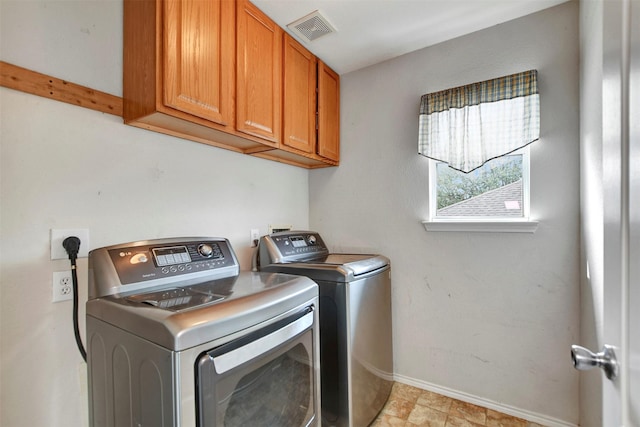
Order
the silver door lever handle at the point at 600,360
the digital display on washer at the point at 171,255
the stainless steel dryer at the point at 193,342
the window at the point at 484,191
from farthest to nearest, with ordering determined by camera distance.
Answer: the window at the point at 484,191
the digital display on washer at the point at 171,255
the stainless steel dryer at the point at 193,342
the silver door lever handle at the point at 600,360

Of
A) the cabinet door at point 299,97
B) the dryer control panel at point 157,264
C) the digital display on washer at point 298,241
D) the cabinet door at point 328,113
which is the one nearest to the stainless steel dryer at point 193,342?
the dryer control panel at point 157,264

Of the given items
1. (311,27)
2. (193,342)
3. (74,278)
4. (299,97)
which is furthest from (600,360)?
(311,27)

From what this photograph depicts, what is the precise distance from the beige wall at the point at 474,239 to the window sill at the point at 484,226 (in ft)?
0.14

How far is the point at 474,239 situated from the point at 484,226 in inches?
4.4

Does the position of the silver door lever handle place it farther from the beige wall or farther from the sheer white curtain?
the sheer white curtain

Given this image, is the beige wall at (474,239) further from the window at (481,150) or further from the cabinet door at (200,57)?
the cabinet door at (200,57)

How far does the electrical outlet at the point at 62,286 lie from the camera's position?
1.12 meters

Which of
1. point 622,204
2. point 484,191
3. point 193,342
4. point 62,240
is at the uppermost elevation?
point 484,191

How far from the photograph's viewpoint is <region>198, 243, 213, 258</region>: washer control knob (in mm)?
1352

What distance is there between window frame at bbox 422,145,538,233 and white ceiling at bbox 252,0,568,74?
0.81 meters

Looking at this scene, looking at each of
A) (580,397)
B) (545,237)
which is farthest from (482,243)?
(580,397)

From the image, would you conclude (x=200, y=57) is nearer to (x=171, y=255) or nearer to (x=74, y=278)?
(x=171, y=255)

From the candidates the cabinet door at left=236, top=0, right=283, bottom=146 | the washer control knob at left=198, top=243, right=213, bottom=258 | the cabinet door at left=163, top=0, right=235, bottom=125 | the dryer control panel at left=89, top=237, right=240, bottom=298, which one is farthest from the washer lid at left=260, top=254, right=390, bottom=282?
the cabinet door at left=163, top=0, right=235, bottom=125

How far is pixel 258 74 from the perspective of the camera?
164 cm
